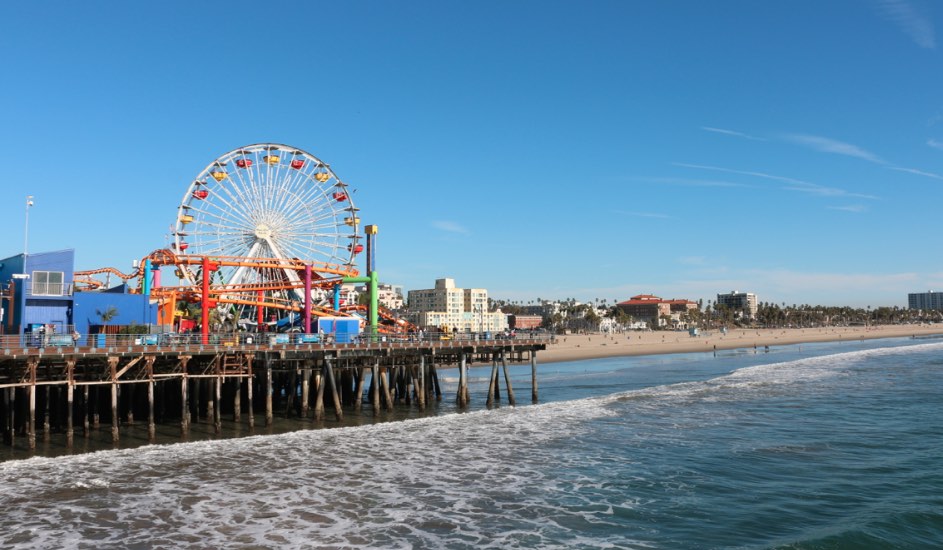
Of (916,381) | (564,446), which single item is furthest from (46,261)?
(916,381)

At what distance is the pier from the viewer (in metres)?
26.3

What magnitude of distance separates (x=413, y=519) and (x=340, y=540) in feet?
6.79

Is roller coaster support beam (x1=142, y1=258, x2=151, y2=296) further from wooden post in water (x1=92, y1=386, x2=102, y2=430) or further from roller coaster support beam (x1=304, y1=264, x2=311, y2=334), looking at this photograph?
wooden post in water (x1=92, y1=386, x2=102, y2=430)

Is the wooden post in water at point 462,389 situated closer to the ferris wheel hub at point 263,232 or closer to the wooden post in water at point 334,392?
the wooden post in water at point 334,392

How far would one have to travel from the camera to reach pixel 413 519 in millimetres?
16281

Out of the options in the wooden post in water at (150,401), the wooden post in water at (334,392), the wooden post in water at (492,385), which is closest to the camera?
the wooden post in water at (150,401)

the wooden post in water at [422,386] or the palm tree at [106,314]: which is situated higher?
the palm tree at [106,314]

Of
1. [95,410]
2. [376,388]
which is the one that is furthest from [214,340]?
[376,388]

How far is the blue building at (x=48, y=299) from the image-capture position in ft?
Result: 107

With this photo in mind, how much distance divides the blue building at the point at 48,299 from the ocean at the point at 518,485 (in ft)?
40.6

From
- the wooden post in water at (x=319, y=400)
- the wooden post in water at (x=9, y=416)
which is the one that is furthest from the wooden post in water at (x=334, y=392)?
the wooden post in water at (x=9, y=416)

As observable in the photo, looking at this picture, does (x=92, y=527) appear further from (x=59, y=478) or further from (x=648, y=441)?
(x=648, y=441)

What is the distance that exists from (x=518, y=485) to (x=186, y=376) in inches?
629

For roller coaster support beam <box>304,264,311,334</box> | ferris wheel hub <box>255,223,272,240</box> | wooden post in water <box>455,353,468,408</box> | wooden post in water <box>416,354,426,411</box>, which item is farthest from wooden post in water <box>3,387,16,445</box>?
ferris wheel hub <box>255,223,272,240</box>
